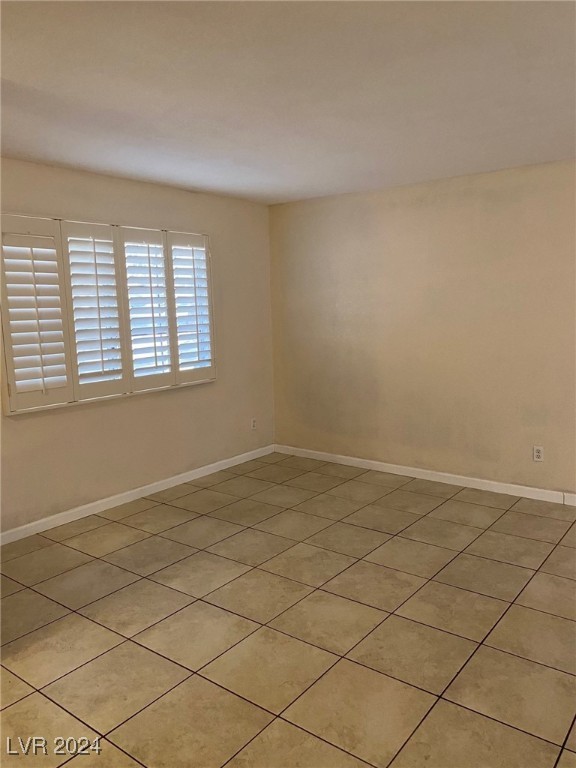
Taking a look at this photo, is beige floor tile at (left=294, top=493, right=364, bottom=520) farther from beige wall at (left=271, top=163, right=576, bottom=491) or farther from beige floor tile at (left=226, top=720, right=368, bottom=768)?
beige floor tile at (left=226, top=720, right=368, bottom=768)

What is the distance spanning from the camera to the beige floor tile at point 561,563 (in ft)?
9.28

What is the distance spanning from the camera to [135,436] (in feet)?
13.3

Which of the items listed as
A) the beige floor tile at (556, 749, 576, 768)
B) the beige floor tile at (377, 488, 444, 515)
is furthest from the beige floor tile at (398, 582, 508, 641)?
the beige floor tile at (377, 488, 444, 515)

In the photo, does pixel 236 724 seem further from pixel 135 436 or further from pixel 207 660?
pixel 135 436

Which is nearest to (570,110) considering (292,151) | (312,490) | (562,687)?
(292,151)

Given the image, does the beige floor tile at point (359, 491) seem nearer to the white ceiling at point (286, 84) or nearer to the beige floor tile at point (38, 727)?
the white ceiling at point (286, 84)

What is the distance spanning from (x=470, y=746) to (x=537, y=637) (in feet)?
2.36

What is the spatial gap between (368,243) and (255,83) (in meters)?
2.38

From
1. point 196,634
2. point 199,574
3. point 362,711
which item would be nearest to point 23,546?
point 199,574

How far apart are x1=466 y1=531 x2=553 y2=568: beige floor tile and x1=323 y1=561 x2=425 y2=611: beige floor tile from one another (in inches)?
20.7

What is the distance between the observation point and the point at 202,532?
3.49 m

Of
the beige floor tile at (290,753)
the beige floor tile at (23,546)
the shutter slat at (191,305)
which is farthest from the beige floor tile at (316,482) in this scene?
the beige floor tile at (290,753)

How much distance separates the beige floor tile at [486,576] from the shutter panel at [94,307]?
8.00 feet

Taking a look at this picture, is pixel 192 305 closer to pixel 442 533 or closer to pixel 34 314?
pixel 34 314
